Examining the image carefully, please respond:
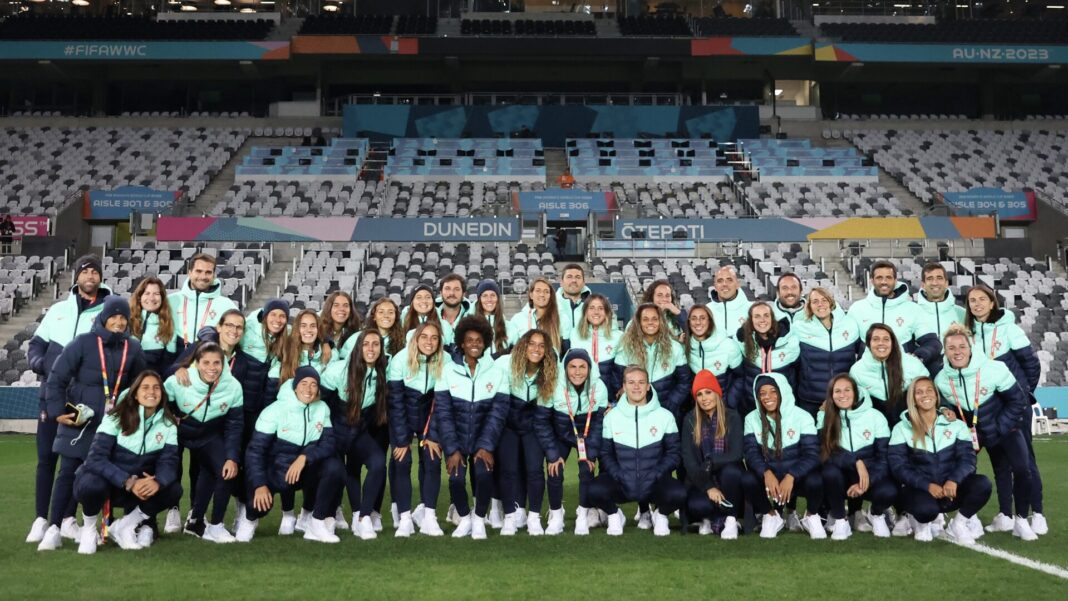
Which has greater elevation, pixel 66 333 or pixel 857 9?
pixel 857 9

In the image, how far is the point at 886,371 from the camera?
642cm

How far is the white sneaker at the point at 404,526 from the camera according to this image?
6.15 metres

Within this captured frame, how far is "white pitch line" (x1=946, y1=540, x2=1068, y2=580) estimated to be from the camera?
4957mm

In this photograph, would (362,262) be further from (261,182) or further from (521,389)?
(521,389)

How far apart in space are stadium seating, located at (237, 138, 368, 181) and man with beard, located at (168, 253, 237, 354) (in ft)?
70.1

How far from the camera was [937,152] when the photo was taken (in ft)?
103

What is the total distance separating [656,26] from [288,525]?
30052 millimetres

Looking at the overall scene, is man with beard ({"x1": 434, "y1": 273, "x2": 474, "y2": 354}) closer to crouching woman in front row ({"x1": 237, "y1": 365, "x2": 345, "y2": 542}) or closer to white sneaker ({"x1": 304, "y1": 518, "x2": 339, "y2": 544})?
crouching woman in front row ({"x1": 237, "y1": 365, "x2": 345, "y2": 542})

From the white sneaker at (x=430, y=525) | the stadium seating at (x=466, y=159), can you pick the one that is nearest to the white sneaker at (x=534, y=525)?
the white sneaker at (x=430, y=525)

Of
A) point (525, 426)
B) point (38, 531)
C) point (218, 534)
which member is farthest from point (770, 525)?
point (38, 531)

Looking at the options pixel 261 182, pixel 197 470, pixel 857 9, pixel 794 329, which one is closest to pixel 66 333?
pixel 197 470

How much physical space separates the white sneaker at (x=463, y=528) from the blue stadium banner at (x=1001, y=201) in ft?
79.0

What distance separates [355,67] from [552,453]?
30820mm

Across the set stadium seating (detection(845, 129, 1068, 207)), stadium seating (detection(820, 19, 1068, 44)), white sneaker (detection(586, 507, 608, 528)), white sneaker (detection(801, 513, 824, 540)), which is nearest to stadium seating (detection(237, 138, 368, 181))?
stadium seating (detection(845, 129, 1068, 207))
